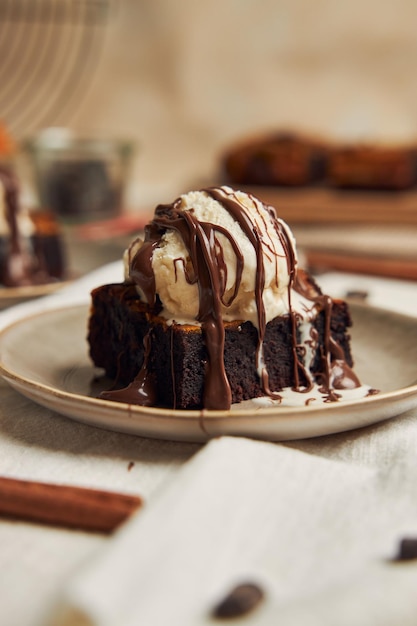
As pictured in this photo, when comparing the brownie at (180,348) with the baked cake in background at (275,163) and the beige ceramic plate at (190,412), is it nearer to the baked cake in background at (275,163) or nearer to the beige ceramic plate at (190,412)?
the beige ceramic plate at (190,412)

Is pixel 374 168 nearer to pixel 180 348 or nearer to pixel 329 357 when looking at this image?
pixel 329 357

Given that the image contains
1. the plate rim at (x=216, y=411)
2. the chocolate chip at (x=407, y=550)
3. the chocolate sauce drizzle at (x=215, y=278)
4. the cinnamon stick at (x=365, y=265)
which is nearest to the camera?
the chocolate chip at (x=407, y=550)

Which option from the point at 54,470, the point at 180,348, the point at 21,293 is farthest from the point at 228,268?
the point at 21,293

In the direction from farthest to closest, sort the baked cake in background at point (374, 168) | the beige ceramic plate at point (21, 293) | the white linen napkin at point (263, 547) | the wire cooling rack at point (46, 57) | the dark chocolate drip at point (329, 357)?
1. the wire cooling rack at point (46, 57)
2. the baked cake in background at point (374, 168)
3. the beige ceramic plate at point (21, 293)
4. the dark chocolate drip at point (329, 357)
5. the white linen napkin at point (263, 547)

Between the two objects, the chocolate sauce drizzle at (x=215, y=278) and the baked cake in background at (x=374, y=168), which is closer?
the chocolate sauce drizzle at (x=215, y=278)

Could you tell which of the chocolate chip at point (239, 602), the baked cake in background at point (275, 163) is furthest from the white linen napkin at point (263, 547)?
the baked cake in background at point (275, 163)

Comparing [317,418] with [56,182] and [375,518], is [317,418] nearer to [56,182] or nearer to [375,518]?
[375,518]

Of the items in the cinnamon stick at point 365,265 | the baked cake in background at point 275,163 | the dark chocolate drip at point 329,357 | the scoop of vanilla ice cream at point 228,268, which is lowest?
the cinnamon stick at point 365,265

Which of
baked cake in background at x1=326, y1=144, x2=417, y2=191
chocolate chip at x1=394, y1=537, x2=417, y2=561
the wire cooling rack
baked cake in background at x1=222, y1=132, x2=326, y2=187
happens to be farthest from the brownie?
the wire cooling rack
